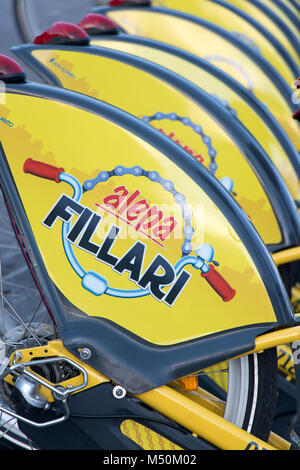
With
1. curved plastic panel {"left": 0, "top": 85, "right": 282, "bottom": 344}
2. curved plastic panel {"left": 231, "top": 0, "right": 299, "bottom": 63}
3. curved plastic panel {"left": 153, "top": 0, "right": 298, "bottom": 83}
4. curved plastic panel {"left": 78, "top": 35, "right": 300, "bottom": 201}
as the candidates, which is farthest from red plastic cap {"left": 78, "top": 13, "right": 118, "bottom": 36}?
curved plastic panel {"left": 231, "top": 0, "right": 299, "bottom": 63}

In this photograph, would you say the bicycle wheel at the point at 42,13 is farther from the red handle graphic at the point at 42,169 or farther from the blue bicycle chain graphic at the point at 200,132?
the red handle graphic at the point at 42,169

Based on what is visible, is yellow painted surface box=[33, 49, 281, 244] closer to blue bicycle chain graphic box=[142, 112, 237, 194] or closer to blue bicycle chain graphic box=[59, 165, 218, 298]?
blue bicycle chain graphic box=[142, 112, 237, 194]

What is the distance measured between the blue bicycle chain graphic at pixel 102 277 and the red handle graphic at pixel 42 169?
0.6 inches

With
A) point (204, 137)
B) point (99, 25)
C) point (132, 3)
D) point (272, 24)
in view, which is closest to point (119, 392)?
point (204, 137)

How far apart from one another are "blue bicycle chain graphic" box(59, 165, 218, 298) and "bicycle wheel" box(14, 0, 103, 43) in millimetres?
3343

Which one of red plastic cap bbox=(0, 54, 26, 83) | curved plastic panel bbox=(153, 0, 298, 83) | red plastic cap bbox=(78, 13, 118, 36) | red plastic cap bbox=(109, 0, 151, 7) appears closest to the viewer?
red plastic cap bbox=(0, 54, 26, 83)

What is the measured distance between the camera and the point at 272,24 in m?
3.96

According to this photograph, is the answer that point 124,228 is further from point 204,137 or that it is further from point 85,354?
point 204,137

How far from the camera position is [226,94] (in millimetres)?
2682

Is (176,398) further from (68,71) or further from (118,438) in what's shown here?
(68,71)

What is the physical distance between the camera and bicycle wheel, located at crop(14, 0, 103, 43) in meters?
4.99

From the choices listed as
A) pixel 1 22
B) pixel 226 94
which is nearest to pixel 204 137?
pixel 226 94

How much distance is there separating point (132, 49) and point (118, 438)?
1.63m

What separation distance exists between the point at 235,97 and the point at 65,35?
2.34 ft
